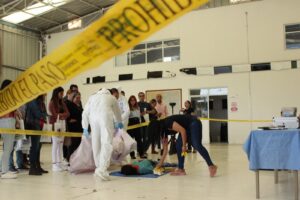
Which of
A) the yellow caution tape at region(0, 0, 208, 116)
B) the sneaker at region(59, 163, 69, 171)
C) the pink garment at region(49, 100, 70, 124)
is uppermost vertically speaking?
the yellow caution tape at region(0, 0, 208, 116)

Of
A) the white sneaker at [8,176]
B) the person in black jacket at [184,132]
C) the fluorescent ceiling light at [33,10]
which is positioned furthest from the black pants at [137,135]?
the fluorescent ceiling light at [33,10]

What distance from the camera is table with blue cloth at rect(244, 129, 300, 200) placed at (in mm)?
3293

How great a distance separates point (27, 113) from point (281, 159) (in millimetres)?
3877

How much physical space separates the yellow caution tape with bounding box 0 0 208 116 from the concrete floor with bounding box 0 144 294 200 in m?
2.59

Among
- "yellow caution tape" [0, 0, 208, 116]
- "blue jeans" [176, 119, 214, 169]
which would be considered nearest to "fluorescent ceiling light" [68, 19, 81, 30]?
"blue jeans" [176, 119, 214, 169]

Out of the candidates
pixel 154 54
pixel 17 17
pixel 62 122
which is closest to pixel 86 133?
pixel 62 122

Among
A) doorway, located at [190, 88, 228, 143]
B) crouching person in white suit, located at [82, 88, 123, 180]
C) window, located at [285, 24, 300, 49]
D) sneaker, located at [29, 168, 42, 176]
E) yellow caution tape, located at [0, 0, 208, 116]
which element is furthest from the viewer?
doorway, located at [190, 88, 228, 143]

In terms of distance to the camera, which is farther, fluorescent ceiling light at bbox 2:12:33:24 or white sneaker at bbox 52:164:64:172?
fluorescent ceiling light at bbox 2:12:33:24

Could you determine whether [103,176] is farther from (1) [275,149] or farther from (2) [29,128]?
(1) [275,149]

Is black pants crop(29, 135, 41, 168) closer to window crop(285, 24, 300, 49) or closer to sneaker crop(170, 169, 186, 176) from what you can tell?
sneaker crop(170, 169, 186, 176)

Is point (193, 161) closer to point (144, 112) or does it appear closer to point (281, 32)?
point (144, 112)

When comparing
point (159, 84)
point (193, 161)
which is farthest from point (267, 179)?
point (159, 84)

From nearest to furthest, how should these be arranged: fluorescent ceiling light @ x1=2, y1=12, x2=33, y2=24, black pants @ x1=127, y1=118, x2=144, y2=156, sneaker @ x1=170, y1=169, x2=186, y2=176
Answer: sneaker @ x1=170, y1=169, x2=186, y2=176 → black pants @ x1=127, y1=118, x2=144, y2=156 → fluorescent ceiling light @ x1=2, y1=12, x2=33, y2=24

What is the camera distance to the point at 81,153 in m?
5.49
